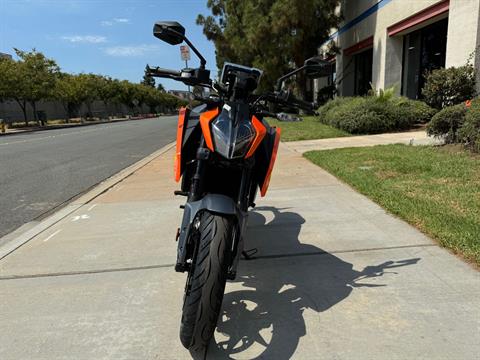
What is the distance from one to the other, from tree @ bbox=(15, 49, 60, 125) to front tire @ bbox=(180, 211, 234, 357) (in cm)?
3830

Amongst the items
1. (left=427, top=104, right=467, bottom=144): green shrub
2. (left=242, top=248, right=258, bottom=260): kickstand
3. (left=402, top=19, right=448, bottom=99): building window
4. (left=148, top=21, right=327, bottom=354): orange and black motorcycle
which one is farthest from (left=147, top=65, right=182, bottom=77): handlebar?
(left=402, top=19, right=448, bottom=99): building window

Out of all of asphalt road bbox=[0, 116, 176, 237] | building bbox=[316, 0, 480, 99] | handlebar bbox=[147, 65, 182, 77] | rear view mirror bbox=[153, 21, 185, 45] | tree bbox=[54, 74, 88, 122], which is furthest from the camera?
tree bbox=[54, 74, 88, 122]

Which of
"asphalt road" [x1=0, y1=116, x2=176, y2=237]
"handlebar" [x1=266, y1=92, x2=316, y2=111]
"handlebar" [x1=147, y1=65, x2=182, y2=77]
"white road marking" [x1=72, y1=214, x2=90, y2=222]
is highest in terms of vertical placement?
"handlebar" [x1=147, y1=65, x2=182, y2=77]

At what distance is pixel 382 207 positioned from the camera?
17.3ft

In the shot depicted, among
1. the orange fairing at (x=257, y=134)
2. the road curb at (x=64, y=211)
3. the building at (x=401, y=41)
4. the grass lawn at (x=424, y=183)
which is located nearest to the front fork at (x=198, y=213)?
the orange fairing at (x=257, y=134)

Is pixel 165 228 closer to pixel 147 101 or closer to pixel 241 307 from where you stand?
pixel 241 307

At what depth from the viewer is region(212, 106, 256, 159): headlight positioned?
2678mm

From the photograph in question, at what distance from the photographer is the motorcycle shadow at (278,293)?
2.56 m

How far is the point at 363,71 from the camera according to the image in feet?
84.6

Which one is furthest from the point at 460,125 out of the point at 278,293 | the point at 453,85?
the point at 278,293

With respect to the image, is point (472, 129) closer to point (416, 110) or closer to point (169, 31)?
point (416, 110)

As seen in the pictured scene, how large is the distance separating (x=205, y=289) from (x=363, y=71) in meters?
25.7

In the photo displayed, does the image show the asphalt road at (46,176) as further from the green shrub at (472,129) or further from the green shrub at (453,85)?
the green shrub at (453,85)

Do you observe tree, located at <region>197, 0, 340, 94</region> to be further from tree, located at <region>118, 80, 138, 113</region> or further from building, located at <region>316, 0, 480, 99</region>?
tree, located at <region>118, 80, 138, 113</region>
